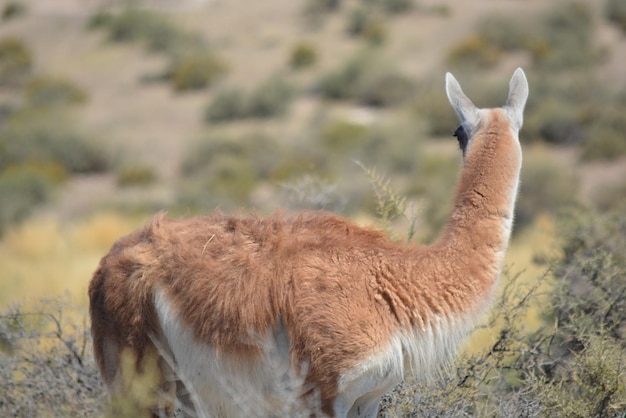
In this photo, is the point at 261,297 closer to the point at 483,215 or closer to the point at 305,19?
the point at 483,215

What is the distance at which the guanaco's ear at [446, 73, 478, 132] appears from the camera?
4750mm

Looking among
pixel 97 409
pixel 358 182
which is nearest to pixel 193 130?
pixel 358 182

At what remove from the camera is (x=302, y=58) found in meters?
38.4

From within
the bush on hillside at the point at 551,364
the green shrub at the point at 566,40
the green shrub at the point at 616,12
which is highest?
the bush on hillside at the point at 551,364

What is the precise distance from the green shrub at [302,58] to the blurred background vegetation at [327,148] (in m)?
0.12

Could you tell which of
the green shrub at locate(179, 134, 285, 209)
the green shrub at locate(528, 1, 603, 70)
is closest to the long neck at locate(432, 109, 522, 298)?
the green shrub at locate(179, 134, 285, 209)

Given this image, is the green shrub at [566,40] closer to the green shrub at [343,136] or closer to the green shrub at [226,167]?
the green shrub at [343,136]

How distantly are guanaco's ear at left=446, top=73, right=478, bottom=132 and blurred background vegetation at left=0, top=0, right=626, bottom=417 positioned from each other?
133 centimetres

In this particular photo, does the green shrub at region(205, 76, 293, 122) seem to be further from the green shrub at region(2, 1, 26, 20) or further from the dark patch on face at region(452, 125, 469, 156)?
the dark patch on face at region(452, 125, 469, 156)

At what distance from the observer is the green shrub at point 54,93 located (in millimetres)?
36044

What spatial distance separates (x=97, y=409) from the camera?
5.90 metres

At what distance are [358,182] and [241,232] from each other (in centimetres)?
1625

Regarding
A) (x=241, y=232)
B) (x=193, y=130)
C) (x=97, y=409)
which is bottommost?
(x=193, y=130)

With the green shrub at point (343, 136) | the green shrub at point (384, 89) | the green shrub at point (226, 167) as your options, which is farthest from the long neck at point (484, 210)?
the green shrub at point (384, 89)
